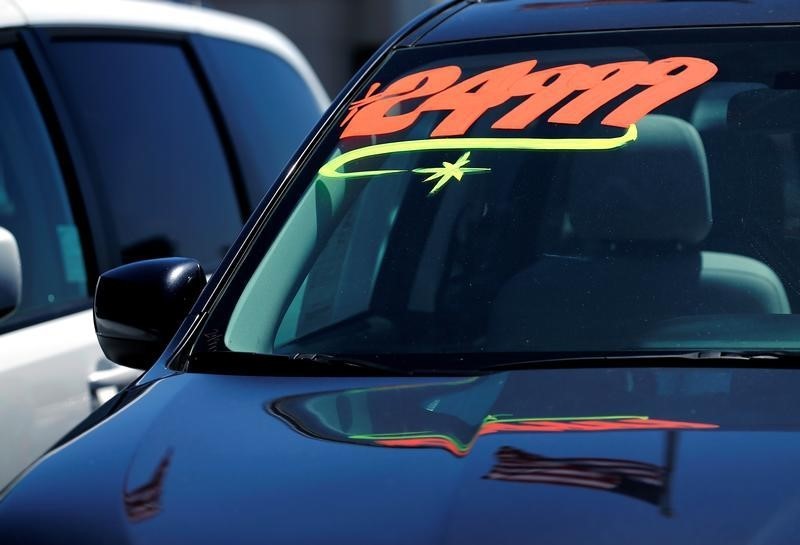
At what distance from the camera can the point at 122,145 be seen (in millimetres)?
4090

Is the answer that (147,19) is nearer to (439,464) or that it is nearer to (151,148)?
(151,148)

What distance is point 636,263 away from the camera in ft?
8.81

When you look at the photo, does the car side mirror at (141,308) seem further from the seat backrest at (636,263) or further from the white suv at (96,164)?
the seat backrest at (636,263)

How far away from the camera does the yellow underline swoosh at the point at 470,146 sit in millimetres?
2760

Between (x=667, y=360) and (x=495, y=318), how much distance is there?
14.4 inches

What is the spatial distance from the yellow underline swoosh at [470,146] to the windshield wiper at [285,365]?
457 mm

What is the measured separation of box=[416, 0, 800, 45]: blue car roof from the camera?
283 centimetres

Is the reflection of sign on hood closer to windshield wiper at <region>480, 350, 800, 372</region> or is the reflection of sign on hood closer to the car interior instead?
windshield wiper at <region>480, 350, 800, 372</region>

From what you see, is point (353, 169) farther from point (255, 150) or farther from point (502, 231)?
point (255, 150)

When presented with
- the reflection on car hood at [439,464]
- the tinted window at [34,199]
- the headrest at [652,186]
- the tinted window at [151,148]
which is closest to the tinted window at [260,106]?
the tinted window at [151,148]

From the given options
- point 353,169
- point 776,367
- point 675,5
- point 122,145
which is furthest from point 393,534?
point 122,145

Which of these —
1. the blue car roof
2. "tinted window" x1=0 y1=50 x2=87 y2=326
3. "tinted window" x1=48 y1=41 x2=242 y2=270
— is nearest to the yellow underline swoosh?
the blue car roof

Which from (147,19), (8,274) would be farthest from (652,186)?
(147,19)

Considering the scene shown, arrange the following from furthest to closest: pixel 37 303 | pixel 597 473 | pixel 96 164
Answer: pixel 96 164, pixel 37 303, pixel 597 473
